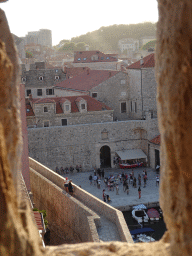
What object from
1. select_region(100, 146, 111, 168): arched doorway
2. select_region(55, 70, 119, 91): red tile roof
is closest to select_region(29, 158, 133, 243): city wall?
select_region(100, 146, 111, 168): arched doorway

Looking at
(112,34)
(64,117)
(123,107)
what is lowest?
(64,117)

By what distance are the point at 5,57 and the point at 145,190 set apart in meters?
22.1

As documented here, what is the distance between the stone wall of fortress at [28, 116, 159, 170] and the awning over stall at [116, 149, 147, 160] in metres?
0.34

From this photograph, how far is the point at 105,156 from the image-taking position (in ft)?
103

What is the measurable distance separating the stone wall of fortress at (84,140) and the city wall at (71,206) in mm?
12278

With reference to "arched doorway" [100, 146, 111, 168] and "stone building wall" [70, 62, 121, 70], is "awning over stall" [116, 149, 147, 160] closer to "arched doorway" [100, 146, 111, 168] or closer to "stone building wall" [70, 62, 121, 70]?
"arched doorway" [100, 146, 111, 168]

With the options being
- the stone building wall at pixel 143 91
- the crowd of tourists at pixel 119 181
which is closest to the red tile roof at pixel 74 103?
the stone building wall at pixel 143 91

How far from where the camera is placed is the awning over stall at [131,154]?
30.0m

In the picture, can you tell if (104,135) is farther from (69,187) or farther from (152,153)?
(69,187)

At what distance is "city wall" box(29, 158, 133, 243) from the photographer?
10.7 m

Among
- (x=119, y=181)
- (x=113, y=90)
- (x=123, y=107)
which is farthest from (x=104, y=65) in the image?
(x=119, y=181)

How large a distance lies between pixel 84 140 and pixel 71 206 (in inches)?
691

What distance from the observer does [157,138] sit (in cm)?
3023

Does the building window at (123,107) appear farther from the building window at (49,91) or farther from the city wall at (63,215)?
the city wall at (63,215)
